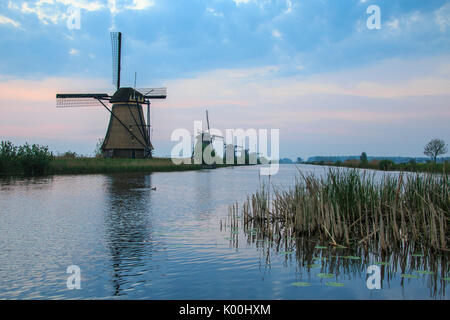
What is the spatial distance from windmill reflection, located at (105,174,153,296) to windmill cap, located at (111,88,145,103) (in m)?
29.6

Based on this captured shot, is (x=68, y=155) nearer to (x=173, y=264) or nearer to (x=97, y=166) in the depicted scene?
(x=97, y=166)

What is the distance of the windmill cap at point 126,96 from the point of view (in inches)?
1828

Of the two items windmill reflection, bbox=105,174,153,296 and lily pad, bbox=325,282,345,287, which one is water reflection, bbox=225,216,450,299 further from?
windmill reflection, bbox=105,174,153,296

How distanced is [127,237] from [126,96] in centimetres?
3855

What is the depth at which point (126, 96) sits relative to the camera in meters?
46.6

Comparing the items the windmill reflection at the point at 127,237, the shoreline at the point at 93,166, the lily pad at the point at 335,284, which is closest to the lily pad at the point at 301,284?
the lily pad at the point at 335,284

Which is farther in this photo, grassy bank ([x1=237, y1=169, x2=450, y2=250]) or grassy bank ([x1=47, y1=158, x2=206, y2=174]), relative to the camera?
grassy bank ([x1=47, y1=158, x2=206, y2=174])

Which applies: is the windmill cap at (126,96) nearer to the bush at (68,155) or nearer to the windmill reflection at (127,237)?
the bush at (68,155)

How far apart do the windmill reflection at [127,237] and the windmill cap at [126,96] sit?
97.0 ft

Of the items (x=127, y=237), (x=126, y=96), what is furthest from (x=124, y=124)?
(x=127, y=237)

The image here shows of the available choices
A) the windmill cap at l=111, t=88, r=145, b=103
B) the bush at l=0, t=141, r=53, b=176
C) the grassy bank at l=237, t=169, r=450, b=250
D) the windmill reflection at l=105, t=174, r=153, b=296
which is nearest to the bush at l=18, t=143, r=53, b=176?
the bush at l=0, t=141, r=53, b=176

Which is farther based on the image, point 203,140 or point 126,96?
point 203,140

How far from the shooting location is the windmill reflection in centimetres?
724
